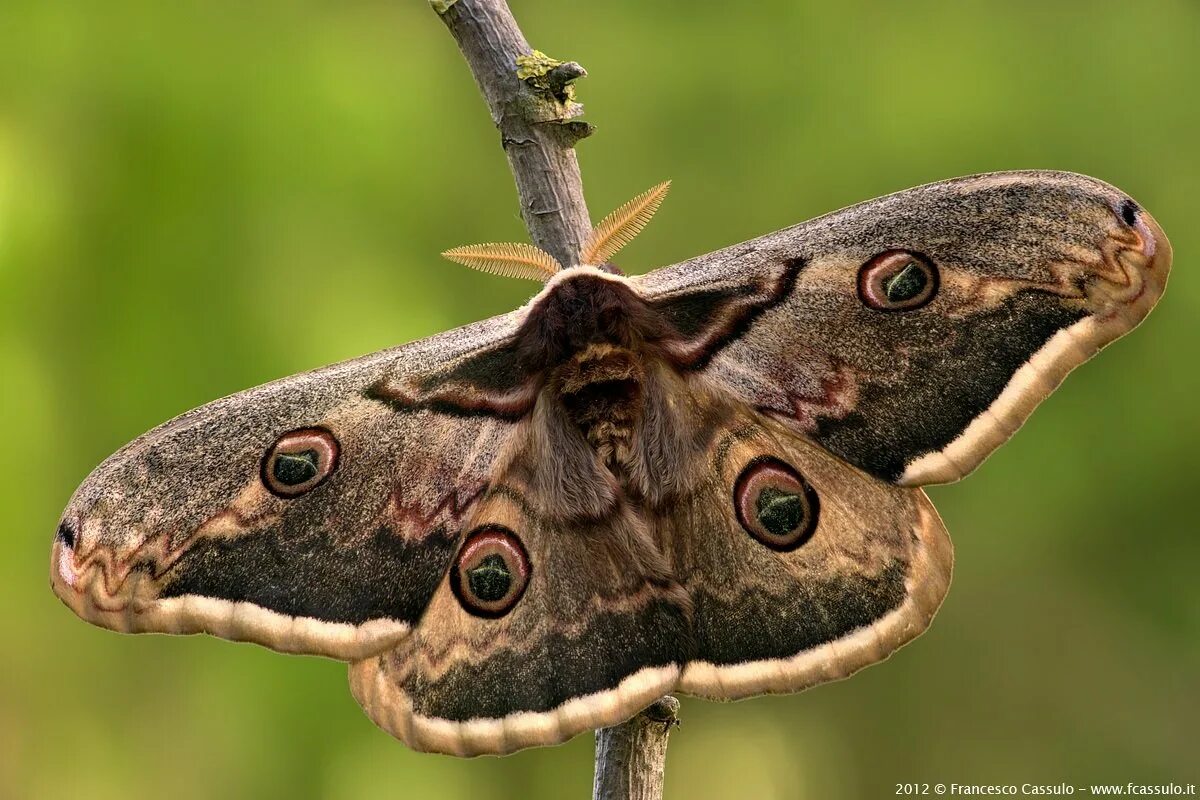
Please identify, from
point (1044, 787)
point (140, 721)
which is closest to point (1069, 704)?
point (1044, 787)

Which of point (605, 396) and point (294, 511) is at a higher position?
point (605, 396)

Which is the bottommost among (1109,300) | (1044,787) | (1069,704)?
(1044,787)

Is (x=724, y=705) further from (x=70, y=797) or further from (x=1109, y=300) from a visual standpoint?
(x=1109, y=300)

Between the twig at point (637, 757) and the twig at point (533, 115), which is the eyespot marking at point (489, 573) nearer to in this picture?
the twig at point (637, 757)

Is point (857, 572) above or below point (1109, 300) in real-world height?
below

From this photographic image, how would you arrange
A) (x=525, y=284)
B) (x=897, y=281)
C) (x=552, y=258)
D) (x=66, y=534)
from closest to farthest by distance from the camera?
(x=66, y=534)
(x=897, y=281)
(x=552, y=258)
(x=525, y=284)

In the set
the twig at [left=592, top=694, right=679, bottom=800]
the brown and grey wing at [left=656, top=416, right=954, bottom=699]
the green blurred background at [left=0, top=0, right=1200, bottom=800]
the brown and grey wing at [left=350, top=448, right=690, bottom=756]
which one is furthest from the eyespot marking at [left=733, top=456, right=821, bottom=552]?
the green blurred background at [left=0, top=0, right=1200, bottom=800]

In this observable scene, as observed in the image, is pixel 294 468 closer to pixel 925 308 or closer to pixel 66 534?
pixel 66 534

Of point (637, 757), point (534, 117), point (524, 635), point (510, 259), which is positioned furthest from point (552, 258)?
point (637, 757)
